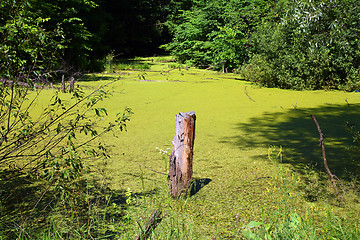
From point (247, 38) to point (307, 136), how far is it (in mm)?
6065

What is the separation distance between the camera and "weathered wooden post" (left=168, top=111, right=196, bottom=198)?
9.01ft

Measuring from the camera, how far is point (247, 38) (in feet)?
32.7

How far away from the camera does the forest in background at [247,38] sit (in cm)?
367

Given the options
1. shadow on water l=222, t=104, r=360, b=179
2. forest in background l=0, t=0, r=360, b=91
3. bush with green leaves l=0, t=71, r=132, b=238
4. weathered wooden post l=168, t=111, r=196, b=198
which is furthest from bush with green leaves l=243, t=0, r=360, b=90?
bush with green leaves l=0, t=71, r=132, b=238

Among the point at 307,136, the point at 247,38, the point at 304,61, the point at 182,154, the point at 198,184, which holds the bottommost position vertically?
the point at 198,184

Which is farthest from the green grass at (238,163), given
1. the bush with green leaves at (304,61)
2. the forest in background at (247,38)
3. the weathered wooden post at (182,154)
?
the forest in background at (247,38)

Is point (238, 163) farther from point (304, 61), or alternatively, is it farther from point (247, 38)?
point (247, 38)

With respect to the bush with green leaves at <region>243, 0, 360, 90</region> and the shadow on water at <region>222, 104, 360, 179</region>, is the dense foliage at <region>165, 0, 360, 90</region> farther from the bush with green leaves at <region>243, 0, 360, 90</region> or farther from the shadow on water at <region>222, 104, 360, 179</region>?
the shadow on water at <region>222, 104, 360, 179</region>

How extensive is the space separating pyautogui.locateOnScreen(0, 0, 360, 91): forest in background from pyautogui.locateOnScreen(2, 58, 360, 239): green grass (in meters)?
0.62

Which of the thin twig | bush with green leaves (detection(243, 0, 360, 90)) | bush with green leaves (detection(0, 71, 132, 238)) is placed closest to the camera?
the thin twig

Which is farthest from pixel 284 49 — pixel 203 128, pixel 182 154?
pixel 182 154

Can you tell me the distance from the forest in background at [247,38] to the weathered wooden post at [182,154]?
1.04 meters

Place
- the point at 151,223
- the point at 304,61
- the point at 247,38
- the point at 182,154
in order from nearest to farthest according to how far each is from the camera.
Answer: the point at 151,223, the point at 182,154, the point at 304,61, the point at 247,38

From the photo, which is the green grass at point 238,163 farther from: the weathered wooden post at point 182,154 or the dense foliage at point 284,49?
the dense foliage at point 284,49
